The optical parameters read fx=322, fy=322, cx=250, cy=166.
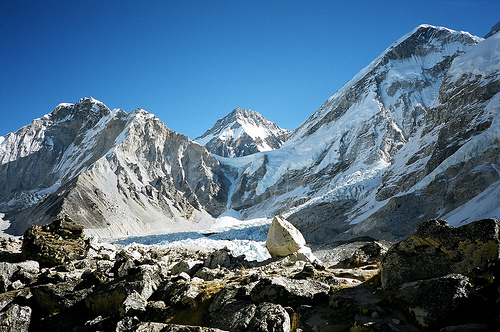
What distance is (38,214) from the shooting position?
101 m

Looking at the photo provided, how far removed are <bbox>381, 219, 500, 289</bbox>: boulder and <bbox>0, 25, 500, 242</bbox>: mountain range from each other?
52.8 meters

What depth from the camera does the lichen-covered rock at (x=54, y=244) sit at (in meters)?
19.4

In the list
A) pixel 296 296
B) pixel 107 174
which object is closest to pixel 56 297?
pixel 296 296

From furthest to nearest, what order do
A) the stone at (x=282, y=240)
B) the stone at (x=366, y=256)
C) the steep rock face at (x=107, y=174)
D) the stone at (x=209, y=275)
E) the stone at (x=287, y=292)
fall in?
the steep rock face at (x=107, y=174) < the stone at (x=282, y=240) < the stone at (x=366, y=256) < the stone at (x=209, y=275) < the stone at (x=287, y=292)

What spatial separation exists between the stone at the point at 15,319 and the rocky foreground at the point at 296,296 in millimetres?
34

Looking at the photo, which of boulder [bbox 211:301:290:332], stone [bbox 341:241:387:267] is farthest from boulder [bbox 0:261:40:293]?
stone [bbox 341:241:387:267]

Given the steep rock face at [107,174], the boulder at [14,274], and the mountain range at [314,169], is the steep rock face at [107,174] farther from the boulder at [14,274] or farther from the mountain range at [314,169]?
the boulder at [14,274]

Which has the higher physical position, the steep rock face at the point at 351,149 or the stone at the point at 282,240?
the steep rock face at the point at 351,149

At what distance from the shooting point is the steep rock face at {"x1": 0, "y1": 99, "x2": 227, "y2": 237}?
349 feet

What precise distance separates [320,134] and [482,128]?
123m

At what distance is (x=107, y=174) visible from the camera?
4889 inches

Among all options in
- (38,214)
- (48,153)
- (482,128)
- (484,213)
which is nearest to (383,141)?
(482,128)

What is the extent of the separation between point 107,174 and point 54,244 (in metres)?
112

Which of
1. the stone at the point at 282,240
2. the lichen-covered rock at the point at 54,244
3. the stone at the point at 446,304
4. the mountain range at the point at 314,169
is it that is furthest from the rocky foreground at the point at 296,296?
the mountain range at the point at 314,169
